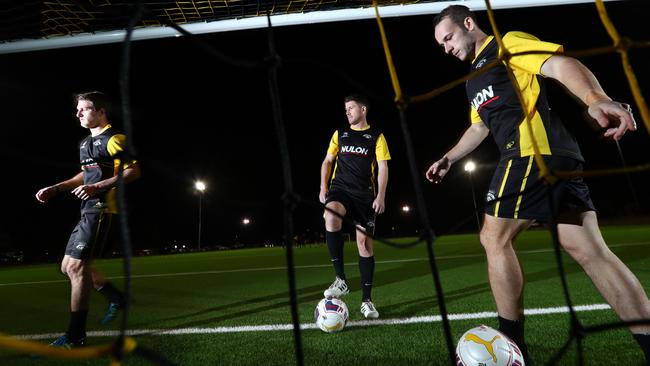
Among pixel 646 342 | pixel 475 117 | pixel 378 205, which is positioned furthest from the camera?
pixel 378 205

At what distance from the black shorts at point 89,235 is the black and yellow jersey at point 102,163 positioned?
7cm

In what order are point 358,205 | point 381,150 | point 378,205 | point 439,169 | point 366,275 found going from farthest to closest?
1. point 381,150
2. point 358,205
3. point 378,205
4. point 366,275
5. point 439,169

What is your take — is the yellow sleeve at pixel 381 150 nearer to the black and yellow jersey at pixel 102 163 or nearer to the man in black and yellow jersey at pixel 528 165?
the man in black and yellow jersey at pixel 528 165

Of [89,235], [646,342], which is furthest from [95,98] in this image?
[646,342]

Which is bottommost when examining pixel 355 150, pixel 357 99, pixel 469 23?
pixel 469 23

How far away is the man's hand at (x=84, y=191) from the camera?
2.65 metres

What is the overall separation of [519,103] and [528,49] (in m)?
0.30

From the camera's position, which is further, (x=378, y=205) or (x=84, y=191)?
(x=378, y=205)

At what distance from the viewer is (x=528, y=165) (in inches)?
79.7

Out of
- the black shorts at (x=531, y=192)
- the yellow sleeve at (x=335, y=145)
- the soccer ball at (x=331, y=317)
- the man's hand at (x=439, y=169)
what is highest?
the yellow sleeve at (x=335, y=145)

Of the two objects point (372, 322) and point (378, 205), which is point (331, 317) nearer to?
point (372, 322)

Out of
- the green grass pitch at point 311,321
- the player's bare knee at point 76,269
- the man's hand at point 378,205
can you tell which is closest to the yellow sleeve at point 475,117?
the green grass pitch at point 311,321

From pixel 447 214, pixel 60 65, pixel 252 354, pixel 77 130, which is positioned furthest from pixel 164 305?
pixel 447 214

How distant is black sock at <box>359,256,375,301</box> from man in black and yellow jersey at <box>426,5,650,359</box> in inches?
58.1
